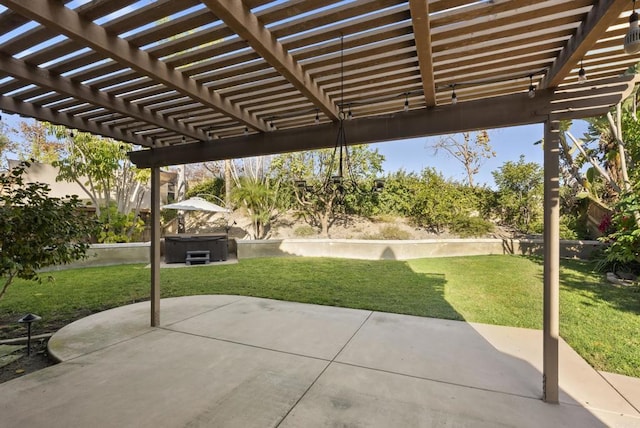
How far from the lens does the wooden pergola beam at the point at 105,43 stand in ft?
5.31

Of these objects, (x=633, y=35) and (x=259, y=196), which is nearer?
(x=633, y=35)

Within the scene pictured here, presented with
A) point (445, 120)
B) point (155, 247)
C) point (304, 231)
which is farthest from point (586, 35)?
point (304, 231)

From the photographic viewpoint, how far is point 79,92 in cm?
270

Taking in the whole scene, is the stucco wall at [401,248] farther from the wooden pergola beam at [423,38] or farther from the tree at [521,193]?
the wooden pergola beam at [423,38]

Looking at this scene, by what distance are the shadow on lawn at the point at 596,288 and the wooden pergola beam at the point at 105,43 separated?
6.57 meters

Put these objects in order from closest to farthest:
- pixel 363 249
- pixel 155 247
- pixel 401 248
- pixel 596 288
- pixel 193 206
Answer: pixel 155 247
pixel 596 288
pixel 401 248
pixel 363 249
pixel 193 206

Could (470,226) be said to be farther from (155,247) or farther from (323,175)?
(155,247)

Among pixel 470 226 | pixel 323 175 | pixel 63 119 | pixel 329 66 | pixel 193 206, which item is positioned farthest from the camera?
pixel 323 175

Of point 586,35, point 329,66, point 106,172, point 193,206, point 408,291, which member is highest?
point 106,172

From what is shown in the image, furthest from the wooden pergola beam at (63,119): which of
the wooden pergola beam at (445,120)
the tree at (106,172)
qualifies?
the tree at (106,172)

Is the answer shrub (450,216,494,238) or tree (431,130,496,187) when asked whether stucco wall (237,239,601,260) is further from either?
tree (431,130,496,187)

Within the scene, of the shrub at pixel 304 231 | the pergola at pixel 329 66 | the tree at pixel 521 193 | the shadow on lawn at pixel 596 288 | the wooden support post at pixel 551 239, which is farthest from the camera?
the shrub at pixel 304 231

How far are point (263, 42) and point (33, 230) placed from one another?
9.44 feet

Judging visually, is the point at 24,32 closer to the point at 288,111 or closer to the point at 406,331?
the point at 288,111
